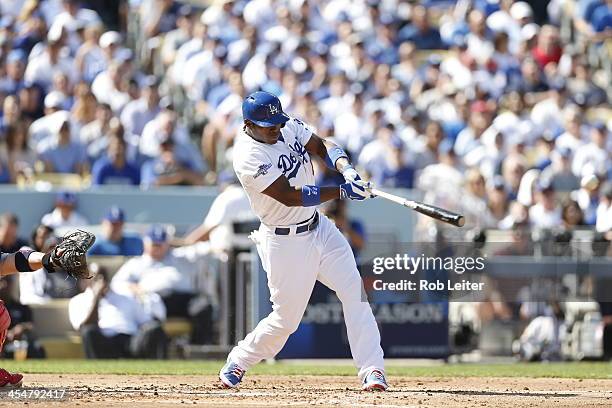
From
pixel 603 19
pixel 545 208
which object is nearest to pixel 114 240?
pixel 545 208

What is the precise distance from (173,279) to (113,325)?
873 mm

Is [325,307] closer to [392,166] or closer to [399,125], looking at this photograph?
[392,166]

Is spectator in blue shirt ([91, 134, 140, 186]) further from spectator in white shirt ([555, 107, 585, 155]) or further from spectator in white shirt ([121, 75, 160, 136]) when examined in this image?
spectator in white shirt ([555, 107, 585, 155])

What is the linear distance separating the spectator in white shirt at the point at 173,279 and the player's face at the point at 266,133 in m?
4.81

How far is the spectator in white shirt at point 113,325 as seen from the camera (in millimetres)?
12664

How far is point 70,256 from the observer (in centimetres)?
819

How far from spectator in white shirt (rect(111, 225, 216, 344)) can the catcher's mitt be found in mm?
4651

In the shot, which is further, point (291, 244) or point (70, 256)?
point (291, 244)

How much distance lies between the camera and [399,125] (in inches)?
685

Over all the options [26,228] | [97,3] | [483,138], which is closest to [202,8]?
[97,3]

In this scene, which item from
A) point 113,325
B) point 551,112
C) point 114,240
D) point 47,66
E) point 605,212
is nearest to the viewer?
point 113,325

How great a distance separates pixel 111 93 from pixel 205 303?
444 centimetres

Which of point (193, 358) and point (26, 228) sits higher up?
point (26, 228)

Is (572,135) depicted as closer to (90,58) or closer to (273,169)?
(90,58)
